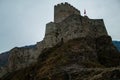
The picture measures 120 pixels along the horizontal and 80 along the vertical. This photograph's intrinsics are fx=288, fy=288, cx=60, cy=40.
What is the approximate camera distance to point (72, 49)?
59656 millimetres

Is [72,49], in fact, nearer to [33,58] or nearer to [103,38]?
[103,38]

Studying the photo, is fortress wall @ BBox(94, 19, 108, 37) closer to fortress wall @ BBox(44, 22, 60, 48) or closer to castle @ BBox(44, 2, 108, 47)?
castle @ BBox(44, 2, 108, 47)

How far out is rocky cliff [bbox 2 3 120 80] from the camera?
179ft

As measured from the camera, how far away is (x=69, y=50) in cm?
5944

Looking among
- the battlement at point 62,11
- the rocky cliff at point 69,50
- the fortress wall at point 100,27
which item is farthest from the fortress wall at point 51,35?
the fortress wall at point 100,27

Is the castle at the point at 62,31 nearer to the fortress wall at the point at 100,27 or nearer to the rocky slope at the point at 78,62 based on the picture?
the fortress wall at the point at 100,27

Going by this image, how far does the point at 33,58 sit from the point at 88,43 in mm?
20227

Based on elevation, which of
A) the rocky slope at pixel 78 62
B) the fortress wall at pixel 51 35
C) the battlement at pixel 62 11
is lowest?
the rocky slope at pixel 78 62

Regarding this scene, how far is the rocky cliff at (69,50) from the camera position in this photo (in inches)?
2144

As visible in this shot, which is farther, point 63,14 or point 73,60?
point 63,14

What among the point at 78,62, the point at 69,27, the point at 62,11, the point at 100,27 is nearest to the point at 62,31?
the point at 69,27

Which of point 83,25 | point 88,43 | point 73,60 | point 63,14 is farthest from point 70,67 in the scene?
point 63,14

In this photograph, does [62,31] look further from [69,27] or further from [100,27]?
[100,27]

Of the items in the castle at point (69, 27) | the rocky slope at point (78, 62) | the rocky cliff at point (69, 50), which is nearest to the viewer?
the rocky slope at point (78, 62)
